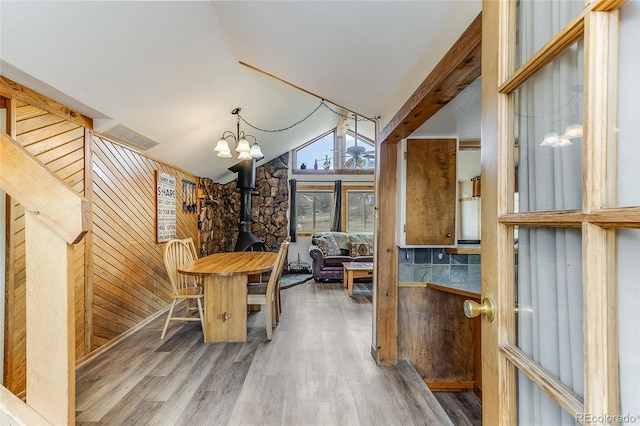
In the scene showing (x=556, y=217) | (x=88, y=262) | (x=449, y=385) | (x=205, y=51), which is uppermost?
(x=205, y=51)

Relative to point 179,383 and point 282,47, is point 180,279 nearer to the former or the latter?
point 179,383

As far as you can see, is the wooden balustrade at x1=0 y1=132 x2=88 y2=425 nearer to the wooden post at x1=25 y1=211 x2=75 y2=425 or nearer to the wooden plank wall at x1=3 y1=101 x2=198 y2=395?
the wooden post at x1=25 y1=211 x2=75 y2=425

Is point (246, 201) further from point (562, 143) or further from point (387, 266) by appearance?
point (562, 143)

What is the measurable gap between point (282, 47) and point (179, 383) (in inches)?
99.9

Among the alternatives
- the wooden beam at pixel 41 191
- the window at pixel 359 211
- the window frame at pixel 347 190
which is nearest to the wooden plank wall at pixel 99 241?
the wooden beam at pixel 41 191

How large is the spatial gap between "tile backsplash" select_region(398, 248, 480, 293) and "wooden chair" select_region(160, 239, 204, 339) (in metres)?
2.02

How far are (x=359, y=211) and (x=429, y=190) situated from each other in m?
4.41

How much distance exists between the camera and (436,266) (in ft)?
8.32

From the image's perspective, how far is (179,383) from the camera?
210 centimetres

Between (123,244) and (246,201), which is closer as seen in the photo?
(123,244)

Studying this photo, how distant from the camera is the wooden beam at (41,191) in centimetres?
76

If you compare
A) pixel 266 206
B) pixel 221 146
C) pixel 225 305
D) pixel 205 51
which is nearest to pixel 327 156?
pixel 266 206

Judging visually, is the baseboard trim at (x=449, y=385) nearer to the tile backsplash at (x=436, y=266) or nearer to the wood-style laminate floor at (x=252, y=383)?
the wood-style laminate floor at (x=252, y=383)

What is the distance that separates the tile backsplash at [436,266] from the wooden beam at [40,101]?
2884mm
